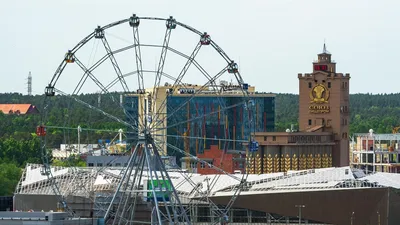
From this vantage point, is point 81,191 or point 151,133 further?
point 81,191

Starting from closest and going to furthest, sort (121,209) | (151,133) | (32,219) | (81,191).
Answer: (32,219) < (151,133) < (121,209) < (81,191)

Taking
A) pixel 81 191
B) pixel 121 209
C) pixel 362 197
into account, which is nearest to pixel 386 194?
pixel 362 197

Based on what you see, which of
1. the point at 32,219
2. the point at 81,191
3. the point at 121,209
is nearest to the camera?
the point at 32,219

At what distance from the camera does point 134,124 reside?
146625 mm

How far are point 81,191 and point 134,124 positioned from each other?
160 ft

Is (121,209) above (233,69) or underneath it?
underneath

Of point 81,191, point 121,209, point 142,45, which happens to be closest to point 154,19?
point 142,45

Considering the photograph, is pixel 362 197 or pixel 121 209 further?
pixel 362 197

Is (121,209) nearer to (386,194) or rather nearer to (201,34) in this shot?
(201,34)

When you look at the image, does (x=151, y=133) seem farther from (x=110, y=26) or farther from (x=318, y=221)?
(x=318, y=221)

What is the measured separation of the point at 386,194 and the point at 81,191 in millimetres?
32056

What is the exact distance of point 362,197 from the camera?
19888 cm

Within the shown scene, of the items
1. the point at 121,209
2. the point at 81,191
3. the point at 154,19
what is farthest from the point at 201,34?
the point at 81,191

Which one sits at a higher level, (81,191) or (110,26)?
(110,26)
